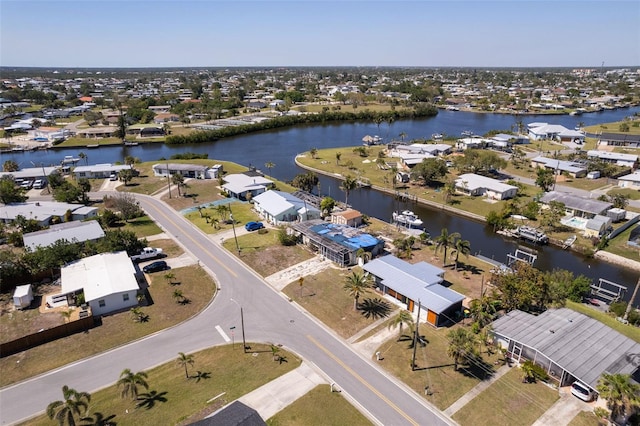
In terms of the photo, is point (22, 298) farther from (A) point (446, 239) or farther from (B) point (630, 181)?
(B) point (630, 181)

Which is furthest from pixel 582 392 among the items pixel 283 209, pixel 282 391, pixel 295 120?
pixel 295 120

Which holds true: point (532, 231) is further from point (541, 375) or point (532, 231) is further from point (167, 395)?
point (167, 395)

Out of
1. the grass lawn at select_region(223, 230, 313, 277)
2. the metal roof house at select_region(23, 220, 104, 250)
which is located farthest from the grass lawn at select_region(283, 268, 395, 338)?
the metal roof house at select_region(23, 220, 104, 250)

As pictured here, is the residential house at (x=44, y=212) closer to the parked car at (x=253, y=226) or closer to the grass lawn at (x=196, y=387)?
the parked car at (x=253, y=226)

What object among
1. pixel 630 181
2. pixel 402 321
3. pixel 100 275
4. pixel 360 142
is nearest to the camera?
pixel 402 321

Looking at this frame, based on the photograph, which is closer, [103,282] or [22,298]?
[22,298]

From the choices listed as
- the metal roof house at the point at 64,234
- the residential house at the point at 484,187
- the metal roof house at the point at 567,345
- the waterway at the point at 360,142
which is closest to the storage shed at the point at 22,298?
the metal roof house at the point at 64,234

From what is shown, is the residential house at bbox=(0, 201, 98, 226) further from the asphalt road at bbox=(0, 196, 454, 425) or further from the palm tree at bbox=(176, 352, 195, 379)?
the palm tree at bbox=(176, 352, 195, 379)

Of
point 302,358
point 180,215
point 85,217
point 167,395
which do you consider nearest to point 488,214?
point 302,358
